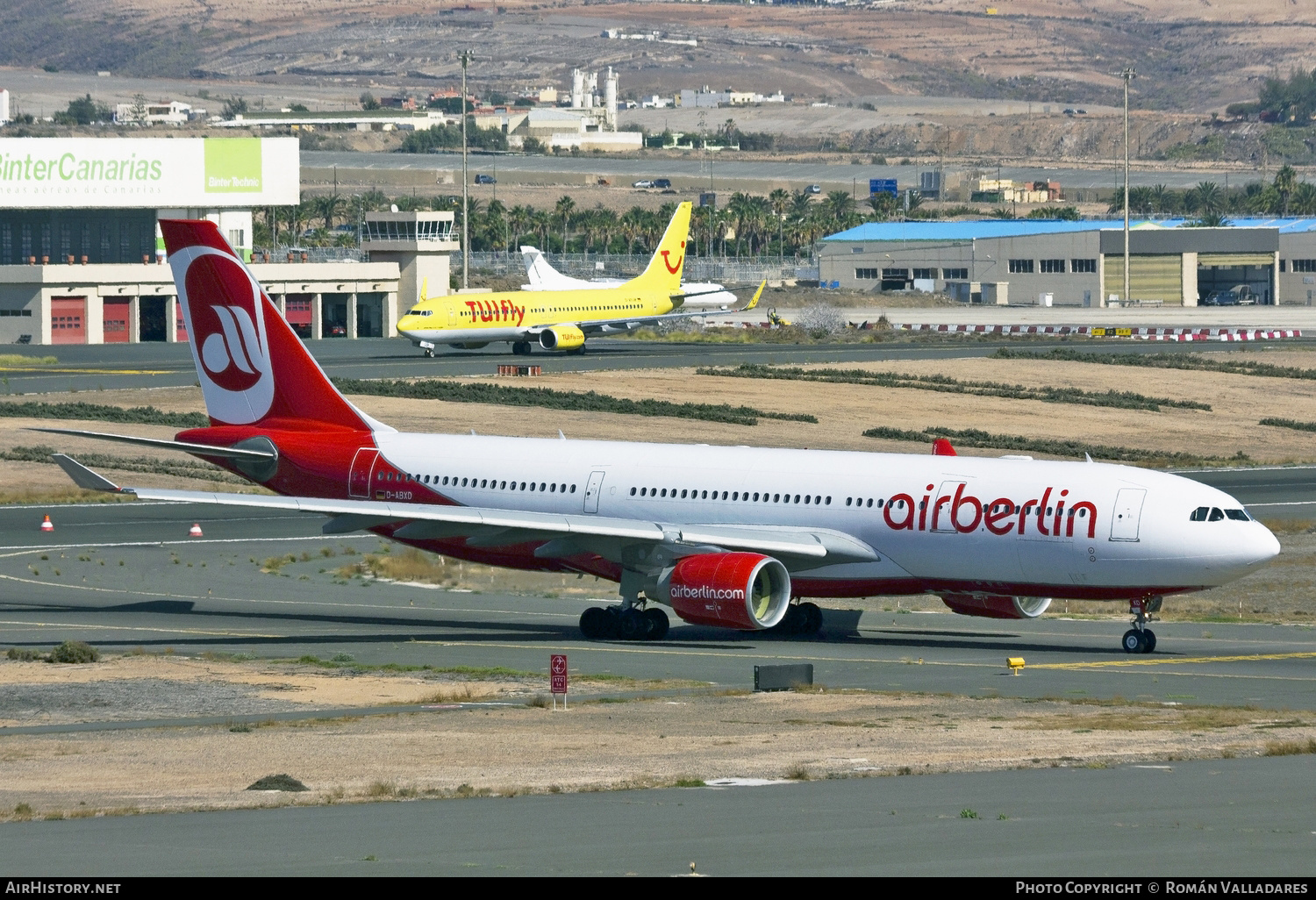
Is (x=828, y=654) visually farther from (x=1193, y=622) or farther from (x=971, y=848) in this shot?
(x=971, y=848)

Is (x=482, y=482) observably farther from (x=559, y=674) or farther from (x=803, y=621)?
(x=559, y=674)

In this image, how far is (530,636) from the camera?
144ft

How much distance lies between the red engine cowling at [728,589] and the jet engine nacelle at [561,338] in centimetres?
8229

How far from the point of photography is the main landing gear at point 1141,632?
4044 cm

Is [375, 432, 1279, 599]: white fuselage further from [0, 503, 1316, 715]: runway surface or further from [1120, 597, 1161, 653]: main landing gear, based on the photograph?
[0, 503, 1316, 715]: runway surface

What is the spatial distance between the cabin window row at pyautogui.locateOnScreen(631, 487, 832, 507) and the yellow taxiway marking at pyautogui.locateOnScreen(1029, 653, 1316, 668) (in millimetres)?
6578

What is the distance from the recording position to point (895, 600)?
52.0 meters

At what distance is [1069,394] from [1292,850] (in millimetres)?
88685

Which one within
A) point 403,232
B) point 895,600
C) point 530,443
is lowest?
point 895,600

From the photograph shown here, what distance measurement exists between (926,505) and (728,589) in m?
4.64

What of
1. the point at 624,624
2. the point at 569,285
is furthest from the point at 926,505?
the point at 569,285
